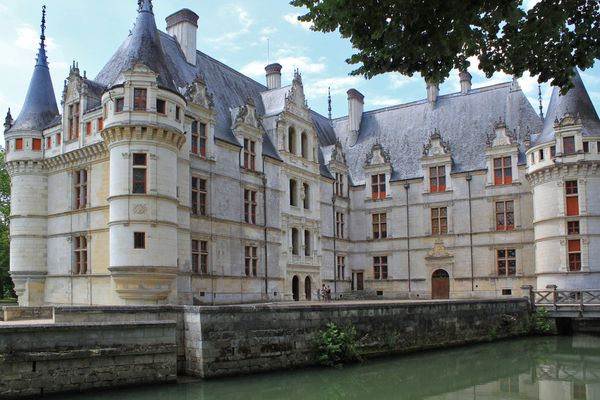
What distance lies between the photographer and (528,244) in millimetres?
30625

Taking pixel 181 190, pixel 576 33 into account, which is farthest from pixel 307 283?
pixel 576 33

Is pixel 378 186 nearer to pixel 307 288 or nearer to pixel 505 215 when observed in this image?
pixel 505 215

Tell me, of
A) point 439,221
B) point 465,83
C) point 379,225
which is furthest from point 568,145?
point 379,225

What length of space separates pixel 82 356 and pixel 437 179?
23788 mm

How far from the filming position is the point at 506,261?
31250 millimetres

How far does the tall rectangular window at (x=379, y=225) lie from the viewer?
34.8 metres

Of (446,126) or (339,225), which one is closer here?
(339,225)

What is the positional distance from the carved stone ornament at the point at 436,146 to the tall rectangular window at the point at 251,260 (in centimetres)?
1200

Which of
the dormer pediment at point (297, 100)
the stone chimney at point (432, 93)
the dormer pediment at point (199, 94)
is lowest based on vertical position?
the dormer pediment at point (199, 94)

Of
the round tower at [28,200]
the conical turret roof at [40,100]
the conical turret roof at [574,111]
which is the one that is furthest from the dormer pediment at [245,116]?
the conical turret roof at [574,111]

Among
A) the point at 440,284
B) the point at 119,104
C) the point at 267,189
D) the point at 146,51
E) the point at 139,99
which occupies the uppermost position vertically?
the point at 146,51

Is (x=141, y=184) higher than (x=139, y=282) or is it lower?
higher

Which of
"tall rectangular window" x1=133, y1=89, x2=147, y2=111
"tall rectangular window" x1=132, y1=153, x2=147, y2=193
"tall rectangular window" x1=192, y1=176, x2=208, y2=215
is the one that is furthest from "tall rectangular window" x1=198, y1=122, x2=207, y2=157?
"tall rectangular window" x1=132, y1=153, x2=147, y2=193

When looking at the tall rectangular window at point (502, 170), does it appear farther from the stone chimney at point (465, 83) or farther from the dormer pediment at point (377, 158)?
the stone chimney at point (465, 83)
